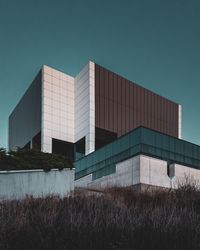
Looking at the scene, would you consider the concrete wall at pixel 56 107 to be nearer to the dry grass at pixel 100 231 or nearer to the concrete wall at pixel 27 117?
the concrete wall at pixel 27 117

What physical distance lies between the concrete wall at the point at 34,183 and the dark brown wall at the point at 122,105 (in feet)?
132

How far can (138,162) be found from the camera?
38.8m

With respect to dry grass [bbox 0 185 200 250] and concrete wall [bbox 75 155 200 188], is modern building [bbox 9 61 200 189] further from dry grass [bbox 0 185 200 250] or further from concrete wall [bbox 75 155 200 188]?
dry grass [bbox 0 185 200 250]

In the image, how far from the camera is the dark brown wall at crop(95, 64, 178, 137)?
5838 cm

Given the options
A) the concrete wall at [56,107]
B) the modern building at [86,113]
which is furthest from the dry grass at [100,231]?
the concrete wall at [56,107]

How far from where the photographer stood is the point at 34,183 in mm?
16656

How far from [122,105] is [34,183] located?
4428 centimetres

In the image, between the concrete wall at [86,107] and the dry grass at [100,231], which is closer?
the dry grass at [100,231]

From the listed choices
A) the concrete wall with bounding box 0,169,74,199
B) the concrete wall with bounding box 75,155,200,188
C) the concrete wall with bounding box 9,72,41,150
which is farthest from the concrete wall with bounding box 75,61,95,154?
the concrete wall with bounding box 0,169,74,199

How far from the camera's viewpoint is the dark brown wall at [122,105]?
192 ft

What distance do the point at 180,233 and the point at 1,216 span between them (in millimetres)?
3585

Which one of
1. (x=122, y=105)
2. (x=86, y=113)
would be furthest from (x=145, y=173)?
(x=122, y=105)

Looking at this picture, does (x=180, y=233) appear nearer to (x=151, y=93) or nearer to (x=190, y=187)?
(x=190, y=187)

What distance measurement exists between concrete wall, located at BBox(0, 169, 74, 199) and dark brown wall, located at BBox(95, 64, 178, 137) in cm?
4036
